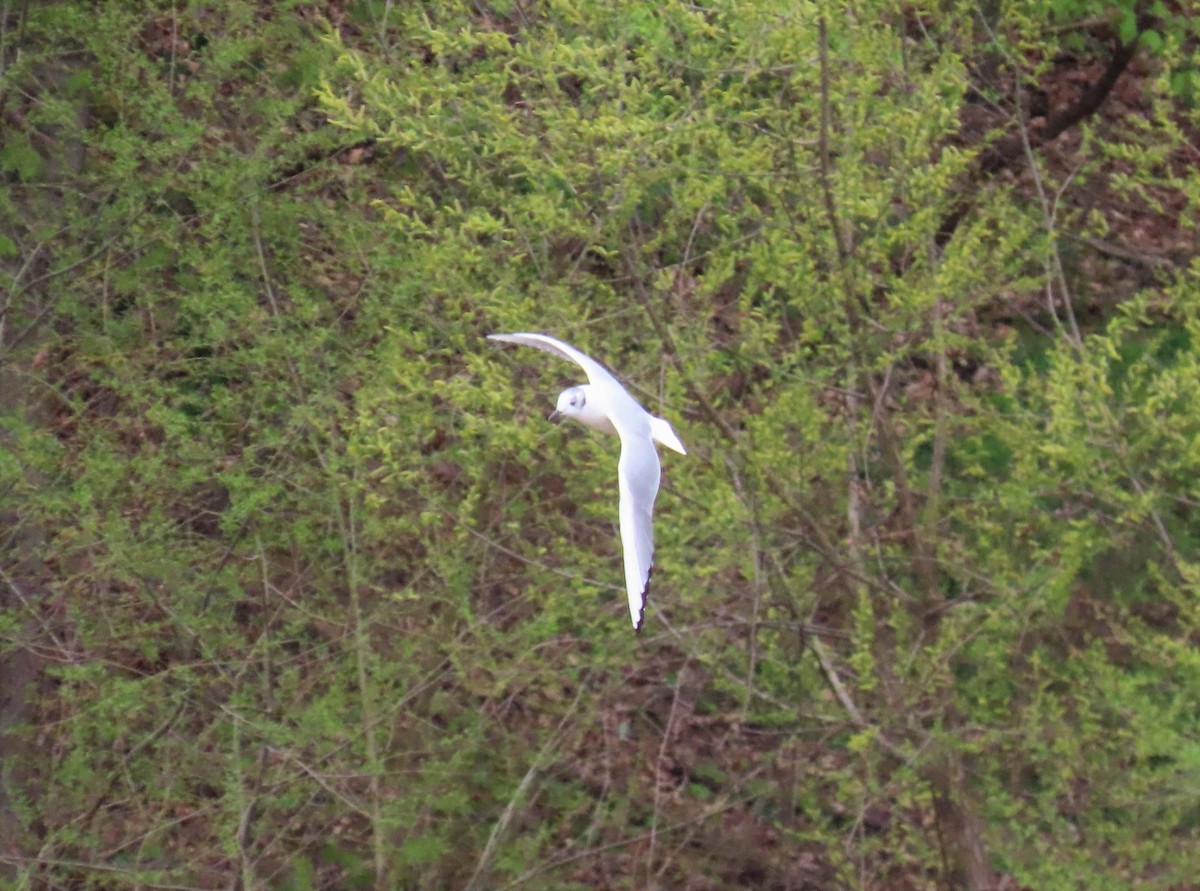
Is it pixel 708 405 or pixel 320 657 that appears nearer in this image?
pixel 708 405

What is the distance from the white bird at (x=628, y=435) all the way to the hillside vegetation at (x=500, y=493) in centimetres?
73

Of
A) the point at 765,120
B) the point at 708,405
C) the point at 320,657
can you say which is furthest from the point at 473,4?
the point at 320,657

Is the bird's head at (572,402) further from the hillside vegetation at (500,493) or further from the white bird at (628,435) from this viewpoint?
the hillside vegetation at (500,493)

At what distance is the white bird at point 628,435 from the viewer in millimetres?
3264

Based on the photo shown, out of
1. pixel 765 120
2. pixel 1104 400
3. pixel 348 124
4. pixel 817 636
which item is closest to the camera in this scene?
pixel 348 124

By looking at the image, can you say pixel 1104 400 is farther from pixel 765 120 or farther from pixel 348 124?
pixel 348 124

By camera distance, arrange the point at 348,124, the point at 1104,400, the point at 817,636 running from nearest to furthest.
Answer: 1. the point at 348,124
2. the point at 1104,400
3. the point at 817,636

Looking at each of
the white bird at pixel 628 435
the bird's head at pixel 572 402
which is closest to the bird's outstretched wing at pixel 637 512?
the white bird at pixel 628 435

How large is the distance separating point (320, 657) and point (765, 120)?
2.11 meters

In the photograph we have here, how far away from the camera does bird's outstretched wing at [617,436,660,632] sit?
9.70 feet

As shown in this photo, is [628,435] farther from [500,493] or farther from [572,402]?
[500,493]

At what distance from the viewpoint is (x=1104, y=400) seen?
16.4 feet

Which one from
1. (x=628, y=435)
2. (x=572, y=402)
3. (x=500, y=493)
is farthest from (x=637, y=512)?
(x=500, y=493)

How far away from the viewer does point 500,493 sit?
528cm
